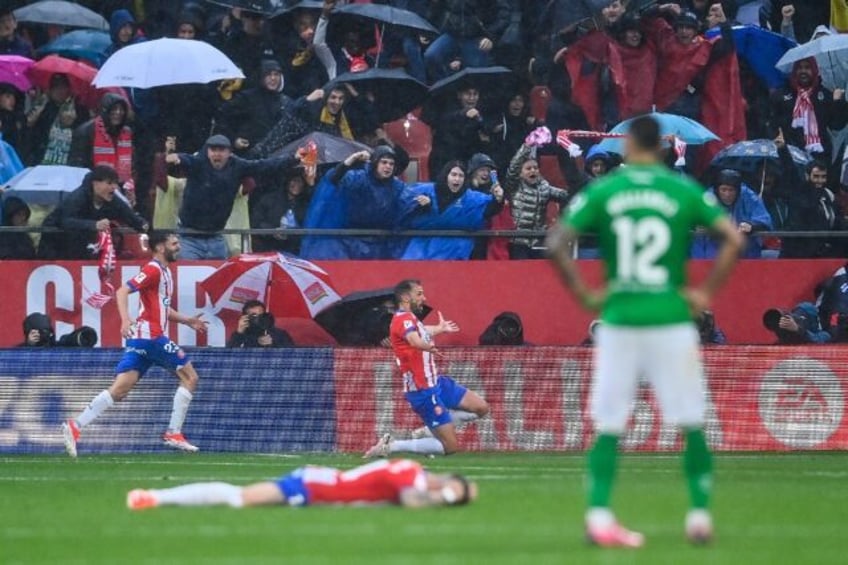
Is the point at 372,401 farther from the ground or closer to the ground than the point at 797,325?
closer to the ground

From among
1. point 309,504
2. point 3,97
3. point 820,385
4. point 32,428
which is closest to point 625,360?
point 309,504

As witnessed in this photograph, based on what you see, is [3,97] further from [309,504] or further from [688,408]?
[688,408]

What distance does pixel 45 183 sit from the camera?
22.8m

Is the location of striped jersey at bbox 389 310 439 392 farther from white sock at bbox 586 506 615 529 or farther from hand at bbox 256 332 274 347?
white sock at bbox 586 506 615 529

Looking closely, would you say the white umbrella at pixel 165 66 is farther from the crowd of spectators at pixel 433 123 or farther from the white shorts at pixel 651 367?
the white shorts at pixel 651 367

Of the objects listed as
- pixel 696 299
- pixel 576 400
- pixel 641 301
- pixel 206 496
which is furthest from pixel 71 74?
pixel 696 299

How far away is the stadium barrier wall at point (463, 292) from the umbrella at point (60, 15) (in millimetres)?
3840

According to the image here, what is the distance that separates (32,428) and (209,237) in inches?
115

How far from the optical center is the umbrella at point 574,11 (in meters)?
24.5

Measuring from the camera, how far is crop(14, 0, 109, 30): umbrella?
82.3 feet

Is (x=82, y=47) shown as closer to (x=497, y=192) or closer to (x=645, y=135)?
(x=497, y=192)

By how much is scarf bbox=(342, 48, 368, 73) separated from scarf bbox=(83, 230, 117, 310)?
12.8ft

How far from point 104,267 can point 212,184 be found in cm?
153

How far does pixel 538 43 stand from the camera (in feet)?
81.6
